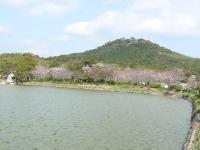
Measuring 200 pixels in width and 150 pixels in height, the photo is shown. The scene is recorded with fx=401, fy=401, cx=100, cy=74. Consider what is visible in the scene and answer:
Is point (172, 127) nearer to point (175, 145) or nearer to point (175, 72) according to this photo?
point (175, 145)

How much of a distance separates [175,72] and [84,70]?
2603cm

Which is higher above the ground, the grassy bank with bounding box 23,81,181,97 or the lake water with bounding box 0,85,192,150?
the grassy bank with bounding box 23,81,181,97

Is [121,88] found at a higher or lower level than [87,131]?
higher

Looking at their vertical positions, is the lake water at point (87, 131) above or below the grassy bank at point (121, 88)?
below

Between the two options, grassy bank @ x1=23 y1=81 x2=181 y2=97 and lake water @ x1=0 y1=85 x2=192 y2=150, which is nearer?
lake water @ x1=0 y1=85 x2=192 y2=150

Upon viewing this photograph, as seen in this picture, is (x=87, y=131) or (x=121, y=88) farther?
(x=121, y=88)

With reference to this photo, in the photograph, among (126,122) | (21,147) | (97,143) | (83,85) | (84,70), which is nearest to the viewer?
(21,147)

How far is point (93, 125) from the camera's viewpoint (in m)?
31.7

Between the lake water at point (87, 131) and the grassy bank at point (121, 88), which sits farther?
the grassy bank at point (121, 88)

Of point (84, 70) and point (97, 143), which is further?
point (84, 70)

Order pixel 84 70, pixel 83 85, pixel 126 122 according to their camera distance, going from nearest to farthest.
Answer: pixel 126 122
pixel 83 85
pixel 84 70

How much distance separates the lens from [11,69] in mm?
127875

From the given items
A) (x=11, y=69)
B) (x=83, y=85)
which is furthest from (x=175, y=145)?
(x=11, y=69)

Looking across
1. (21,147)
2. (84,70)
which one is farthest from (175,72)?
(21,147)
